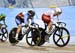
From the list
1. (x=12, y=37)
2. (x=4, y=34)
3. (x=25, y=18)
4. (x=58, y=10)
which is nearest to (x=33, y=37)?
(x=25, y=18)

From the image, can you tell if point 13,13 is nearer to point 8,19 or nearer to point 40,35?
point 8,19

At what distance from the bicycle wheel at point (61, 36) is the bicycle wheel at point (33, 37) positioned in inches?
24.9

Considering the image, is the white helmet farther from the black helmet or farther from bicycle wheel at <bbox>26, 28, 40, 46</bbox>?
bicycle wheel at <bbox>26, 28, 40, 46</bbox>

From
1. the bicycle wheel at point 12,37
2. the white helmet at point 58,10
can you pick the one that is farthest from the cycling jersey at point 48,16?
the bicycle wheel at point 12,37

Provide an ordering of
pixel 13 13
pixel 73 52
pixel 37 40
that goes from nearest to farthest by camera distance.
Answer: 1. pixel 73 52
2. pixel 37 40
3. pixel 13 13

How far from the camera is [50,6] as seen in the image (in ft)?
37.4

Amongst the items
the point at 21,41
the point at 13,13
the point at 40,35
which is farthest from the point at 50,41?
the point at 13,13

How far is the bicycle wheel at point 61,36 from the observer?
10843 millimetres

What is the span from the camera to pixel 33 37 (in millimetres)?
11078

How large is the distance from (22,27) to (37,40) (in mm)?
818

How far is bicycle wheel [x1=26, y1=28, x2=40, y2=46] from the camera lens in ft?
36.2

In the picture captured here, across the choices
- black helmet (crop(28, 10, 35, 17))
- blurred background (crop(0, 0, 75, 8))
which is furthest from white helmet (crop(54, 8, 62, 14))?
black helmet (crop(28, 10, 35, 17))

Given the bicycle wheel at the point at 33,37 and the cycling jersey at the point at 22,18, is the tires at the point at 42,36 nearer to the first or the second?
the bicycle wheel at the point at 33,37

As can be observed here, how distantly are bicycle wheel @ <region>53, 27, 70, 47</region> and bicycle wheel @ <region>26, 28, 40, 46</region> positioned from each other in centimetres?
63
